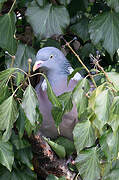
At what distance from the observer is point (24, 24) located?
2283mm

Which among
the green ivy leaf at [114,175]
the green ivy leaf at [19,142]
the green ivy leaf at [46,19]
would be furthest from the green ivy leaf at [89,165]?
the green ivy leaf at [46,19]

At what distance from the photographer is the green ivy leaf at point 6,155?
1666mm

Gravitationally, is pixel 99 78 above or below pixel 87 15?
below

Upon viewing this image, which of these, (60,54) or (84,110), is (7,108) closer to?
(84,110)

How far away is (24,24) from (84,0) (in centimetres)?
51

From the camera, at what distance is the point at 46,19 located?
5.57 ft

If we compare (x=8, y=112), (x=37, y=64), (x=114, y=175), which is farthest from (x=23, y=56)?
(x=114, y=175)

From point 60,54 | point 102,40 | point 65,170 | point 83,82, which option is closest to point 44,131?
point 65,170

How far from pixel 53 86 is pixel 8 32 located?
400mm

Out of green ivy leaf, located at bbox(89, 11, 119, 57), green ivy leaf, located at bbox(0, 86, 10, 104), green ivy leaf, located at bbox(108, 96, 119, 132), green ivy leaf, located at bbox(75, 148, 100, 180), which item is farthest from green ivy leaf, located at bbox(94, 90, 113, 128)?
green ivy leaf, located at bbox(89, 11, 119, 57)

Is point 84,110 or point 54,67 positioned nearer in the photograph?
point 84,110

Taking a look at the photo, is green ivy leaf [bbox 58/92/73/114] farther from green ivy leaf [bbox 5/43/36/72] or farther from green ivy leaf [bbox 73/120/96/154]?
green ivy leaf [bbox 5/43/36/72]

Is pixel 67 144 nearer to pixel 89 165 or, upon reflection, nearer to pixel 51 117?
pixel 51 117

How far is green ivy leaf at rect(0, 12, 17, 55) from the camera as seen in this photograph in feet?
5.66
